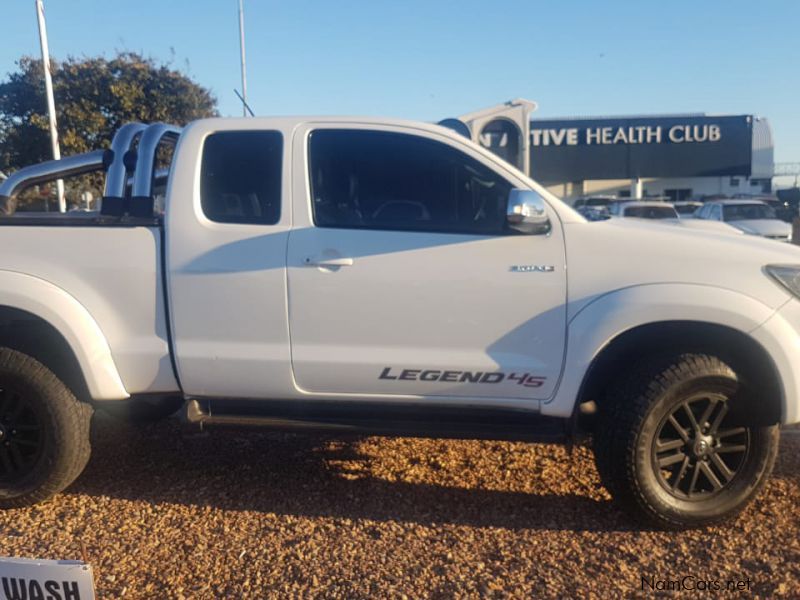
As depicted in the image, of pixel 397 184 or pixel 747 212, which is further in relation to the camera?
pixel 747 212

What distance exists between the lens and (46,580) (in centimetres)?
249

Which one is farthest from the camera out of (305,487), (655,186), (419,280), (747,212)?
(655,186)

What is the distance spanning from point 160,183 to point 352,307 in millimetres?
1798

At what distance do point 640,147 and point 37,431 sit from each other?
127 ft

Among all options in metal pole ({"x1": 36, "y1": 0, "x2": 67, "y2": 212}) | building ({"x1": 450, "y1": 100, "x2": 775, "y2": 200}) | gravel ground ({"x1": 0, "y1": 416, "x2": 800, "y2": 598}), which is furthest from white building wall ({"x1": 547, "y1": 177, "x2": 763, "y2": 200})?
gravel ground ({"x1": 0, "y1": 416, "x2": 800, "y2": 598})

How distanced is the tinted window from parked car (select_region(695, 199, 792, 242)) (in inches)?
567

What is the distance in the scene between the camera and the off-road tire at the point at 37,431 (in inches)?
148

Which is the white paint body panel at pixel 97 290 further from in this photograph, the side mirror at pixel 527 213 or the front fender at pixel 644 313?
the front fender at pixel 644 313

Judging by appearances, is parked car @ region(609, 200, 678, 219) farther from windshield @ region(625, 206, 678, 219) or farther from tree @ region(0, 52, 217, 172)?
tree @ region(0, 52, 217, 172)

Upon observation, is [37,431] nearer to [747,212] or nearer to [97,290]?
[97,290]

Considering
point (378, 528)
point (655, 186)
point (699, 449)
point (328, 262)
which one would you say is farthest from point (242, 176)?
point (655, 186)

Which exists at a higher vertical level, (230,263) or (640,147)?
(640,147)

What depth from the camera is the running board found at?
11.9 feet

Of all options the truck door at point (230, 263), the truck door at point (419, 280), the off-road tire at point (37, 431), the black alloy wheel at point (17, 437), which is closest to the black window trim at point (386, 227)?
the truck door at point (419, 280)
